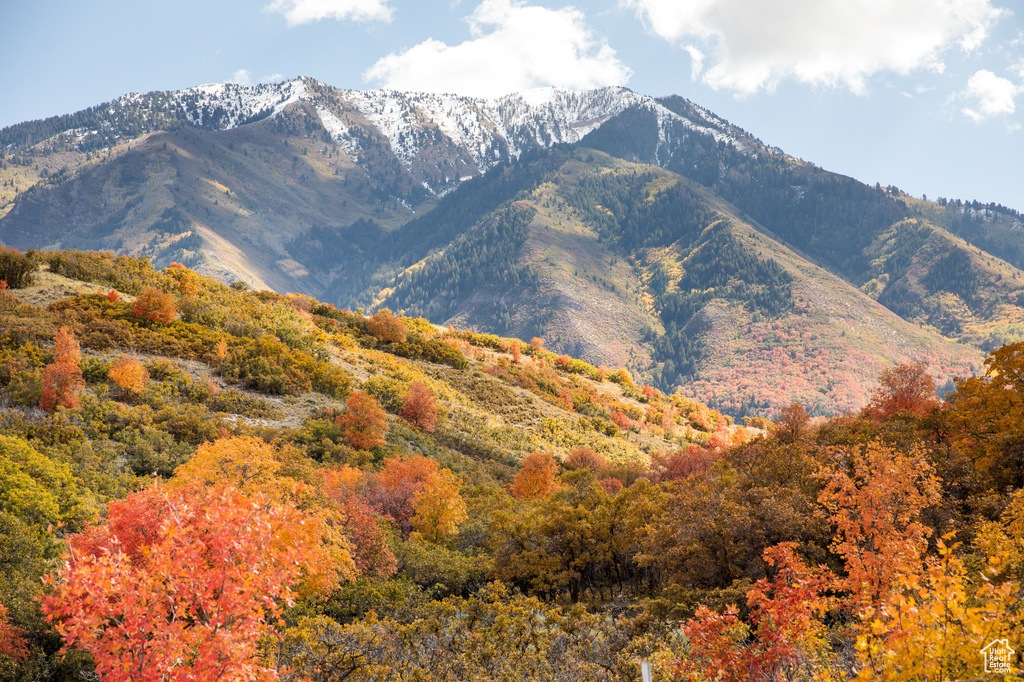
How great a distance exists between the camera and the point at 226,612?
988cm

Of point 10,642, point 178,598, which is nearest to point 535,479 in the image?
point 10,642

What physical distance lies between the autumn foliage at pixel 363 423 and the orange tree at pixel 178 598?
31.6m

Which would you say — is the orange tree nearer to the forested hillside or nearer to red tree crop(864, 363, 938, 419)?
the forested hillside

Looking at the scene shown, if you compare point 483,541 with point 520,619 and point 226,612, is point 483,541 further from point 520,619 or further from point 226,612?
point 226,612

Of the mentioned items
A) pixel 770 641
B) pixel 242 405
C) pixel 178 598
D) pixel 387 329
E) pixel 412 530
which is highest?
pixel 387 329

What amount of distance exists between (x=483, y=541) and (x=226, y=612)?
67.3 feet

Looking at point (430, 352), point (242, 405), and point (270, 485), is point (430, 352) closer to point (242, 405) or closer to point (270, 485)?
point (242, 405)

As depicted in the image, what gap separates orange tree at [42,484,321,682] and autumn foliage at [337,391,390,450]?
104 feet

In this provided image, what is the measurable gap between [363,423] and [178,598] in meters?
33.7

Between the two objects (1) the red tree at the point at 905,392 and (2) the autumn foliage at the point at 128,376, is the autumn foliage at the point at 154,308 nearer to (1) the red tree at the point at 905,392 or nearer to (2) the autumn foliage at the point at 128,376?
(2) the autumn foliage at the point at 128,376

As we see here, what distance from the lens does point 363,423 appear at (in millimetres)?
43625

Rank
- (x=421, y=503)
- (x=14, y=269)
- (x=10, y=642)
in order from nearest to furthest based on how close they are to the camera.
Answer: (x=10, y=642) → (x=421, y=503) → (x=14, y=269)

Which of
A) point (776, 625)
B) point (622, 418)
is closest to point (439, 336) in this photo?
point (622, 418)

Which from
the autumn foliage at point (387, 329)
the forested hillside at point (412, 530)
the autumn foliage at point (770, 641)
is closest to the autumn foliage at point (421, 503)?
the forested hillside at point (412, 530)
